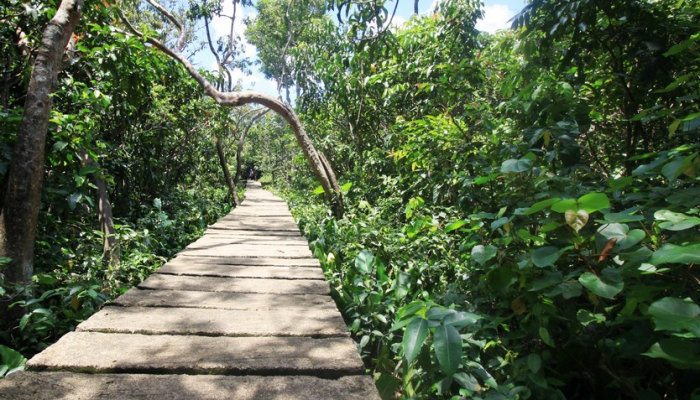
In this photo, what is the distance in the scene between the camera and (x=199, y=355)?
1.38 metres

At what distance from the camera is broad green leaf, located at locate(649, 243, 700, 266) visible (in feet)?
2.51

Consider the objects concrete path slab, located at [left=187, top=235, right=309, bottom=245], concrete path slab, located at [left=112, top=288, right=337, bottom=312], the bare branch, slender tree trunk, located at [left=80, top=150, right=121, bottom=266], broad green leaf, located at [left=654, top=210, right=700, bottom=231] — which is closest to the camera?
broad green leaf, located at [left=654, top=210, right=700, bottom=231]

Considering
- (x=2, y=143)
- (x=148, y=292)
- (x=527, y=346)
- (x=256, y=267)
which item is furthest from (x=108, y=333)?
(x=527, y=346)

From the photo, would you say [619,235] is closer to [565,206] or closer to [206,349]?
[565,206]

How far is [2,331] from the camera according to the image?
197cm

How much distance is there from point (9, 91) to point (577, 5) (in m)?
4.19

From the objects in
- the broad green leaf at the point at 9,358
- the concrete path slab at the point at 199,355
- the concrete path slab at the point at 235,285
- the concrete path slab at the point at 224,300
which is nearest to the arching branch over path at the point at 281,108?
the concrete path slab at the point at 235,285

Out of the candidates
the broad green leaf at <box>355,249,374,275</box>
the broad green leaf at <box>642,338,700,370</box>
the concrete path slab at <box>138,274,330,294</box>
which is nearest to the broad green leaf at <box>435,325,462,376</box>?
the broad green leaf at <box>642,338,700,370</box>

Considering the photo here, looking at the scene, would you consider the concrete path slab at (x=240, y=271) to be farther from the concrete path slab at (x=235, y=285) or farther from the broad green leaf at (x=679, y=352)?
the broad green leaf at (x=679, y=352)

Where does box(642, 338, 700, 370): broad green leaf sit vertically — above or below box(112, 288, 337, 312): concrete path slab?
above

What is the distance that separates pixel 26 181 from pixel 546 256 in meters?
2.60

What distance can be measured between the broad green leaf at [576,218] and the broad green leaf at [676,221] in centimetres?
16

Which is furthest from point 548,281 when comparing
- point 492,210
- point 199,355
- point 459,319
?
point 199,355

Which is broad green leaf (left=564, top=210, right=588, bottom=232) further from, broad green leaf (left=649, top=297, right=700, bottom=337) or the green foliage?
broad green leaf (left=649, top=297, right=700, bottom=337)
